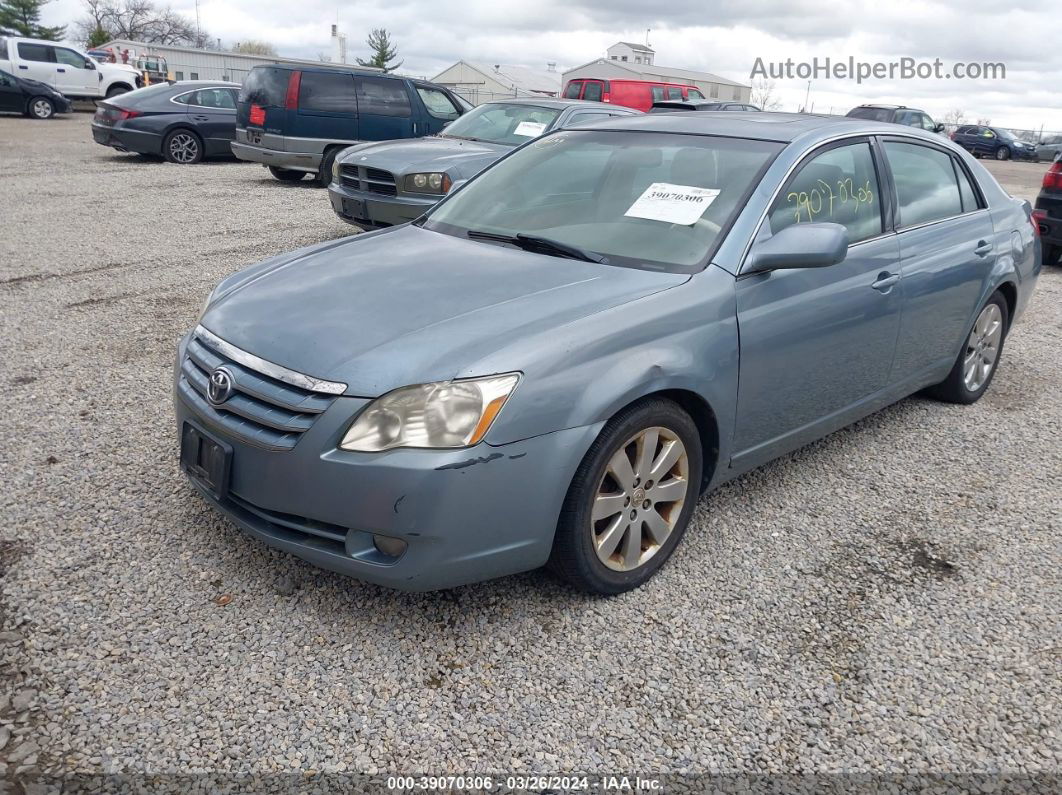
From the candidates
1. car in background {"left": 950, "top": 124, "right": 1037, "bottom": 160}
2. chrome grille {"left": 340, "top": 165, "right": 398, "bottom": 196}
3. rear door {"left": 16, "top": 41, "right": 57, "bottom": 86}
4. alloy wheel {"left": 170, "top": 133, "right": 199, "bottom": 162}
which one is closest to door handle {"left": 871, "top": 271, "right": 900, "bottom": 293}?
chrome grille {"left": 340, "top": 165, "right": 398, "bottom": 196}

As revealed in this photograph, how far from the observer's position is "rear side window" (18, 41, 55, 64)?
81.9 ft

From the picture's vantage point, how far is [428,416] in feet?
8.36

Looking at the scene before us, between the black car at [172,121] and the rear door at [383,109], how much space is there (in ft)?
11.9

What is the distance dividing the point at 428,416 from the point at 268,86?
37.8 feet

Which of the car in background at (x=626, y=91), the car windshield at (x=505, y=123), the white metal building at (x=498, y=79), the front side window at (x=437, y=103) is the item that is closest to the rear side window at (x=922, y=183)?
the car windshield at (x=505, y=123)

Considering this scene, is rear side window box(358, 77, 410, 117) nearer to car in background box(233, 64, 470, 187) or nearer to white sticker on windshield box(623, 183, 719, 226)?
car in background box(233, 64, 470, 187)

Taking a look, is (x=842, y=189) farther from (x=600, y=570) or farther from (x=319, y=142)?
(x=319, y=142)

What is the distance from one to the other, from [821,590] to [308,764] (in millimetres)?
1894

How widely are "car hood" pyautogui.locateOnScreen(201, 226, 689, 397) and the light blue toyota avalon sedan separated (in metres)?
0.01

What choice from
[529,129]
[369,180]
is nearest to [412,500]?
[369,180]

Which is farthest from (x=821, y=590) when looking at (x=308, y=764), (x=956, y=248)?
(x=956, y=248)

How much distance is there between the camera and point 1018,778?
7.70 feet

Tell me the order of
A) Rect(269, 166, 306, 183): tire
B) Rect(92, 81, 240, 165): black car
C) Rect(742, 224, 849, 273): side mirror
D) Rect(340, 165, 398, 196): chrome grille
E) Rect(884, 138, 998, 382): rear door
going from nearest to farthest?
Rect(742, 224, 849, 273): side mirror → Rect(884, 138, 998, 382): rear door → Rect(340, 165, 398, 196): chrome grille → Rect(269, 166, 306, 183): tire → Rect(92, 81, 240, 165): black car

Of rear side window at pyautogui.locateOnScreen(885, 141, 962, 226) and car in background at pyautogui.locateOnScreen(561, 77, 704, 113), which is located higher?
car in background at pyautogui.locateOnScreen(561, 77, 704, 113)
